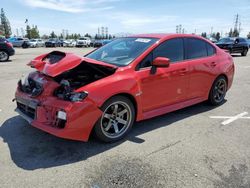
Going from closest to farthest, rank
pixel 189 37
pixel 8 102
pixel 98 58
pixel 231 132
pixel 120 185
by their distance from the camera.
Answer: pixel 120 185
pixel 231 132
pixel 98 58
pixel 189 37
pixel 8 102

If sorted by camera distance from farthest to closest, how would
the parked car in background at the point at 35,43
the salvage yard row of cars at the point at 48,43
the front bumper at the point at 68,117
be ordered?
1. the parked car in background at the point at 35,43
2. the salvage yard row of cars at the point at 48,43
3. the front bumper at the point at 68,117

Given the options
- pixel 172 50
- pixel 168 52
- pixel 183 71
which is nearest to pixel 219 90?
pixel 183 71

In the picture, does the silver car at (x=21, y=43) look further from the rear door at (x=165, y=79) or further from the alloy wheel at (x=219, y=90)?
the rear door at (x=165, y=79)

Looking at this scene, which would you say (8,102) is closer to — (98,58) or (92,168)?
(98,58)

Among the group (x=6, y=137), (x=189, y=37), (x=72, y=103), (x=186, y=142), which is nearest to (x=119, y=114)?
(x=72, y=103)

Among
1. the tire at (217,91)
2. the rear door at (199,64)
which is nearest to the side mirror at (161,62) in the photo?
the rear door at (199,64)

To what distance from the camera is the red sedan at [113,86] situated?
3.58m

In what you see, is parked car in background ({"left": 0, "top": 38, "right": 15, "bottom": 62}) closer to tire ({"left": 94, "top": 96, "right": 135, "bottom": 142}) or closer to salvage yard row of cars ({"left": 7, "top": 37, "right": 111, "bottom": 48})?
tire ({"left": 94, "top": 96, "right": 135, "bottom": 142})

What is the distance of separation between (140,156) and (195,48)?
2.85m

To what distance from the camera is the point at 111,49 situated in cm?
508

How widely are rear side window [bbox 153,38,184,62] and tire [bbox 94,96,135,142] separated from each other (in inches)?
43.1

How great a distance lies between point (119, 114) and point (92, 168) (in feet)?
3.56

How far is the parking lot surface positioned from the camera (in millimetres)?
3025


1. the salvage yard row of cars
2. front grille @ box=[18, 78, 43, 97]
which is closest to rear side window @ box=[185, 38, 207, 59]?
front grille @ box=[18, 78, 43, 97]
